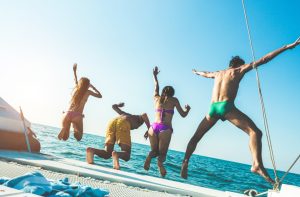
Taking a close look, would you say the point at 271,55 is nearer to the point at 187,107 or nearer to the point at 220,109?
the point at 220,109

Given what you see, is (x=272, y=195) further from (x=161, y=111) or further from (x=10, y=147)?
(x=10, y=147)

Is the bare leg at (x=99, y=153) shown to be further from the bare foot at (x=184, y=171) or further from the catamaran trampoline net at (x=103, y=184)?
the catamaran trampoline net at (x=103, y=184)

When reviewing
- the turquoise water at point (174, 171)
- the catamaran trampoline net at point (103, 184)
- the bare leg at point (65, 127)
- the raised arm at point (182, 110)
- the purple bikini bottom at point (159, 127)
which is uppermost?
the raised arm at point (182, 110)

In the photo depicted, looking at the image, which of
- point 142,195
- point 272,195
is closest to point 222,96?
point 272,195

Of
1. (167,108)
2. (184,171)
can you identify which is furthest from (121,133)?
(184,171)

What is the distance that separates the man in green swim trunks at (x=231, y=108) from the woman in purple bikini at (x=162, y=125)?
0.79m

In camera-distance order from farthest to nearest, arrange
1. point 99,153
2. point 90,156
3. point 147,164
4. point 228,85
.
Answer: point 147,164 < point 99,153 < point 90,156 < point 228,85

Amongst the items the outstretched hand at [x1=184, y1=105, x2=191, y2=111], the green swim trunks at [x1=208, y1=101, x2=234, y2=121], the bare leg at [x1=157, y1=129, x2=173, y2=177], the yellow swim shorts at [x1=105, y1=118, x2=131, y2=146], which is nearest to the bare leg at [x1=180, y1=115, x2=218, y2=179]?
the green swim trunks at [x1=208, y1=101, x2=234, y2=121]

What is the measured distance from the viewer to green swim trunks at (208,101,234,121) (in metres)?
4.95

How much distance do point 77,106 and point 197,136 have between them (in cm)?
278

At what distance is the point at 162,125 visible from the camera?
20.0ft

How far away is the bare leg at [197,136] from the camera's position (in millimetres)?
5250

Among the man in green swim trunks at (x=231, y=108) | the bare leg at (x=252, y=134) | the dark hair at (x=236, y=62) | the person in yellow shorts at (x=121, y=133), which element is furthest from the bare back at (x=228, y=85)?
the person in yellow shorts at (x=121, y=133)

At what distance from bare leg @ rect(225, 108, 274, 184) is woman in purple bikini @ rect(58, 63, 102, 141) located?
120 inches
